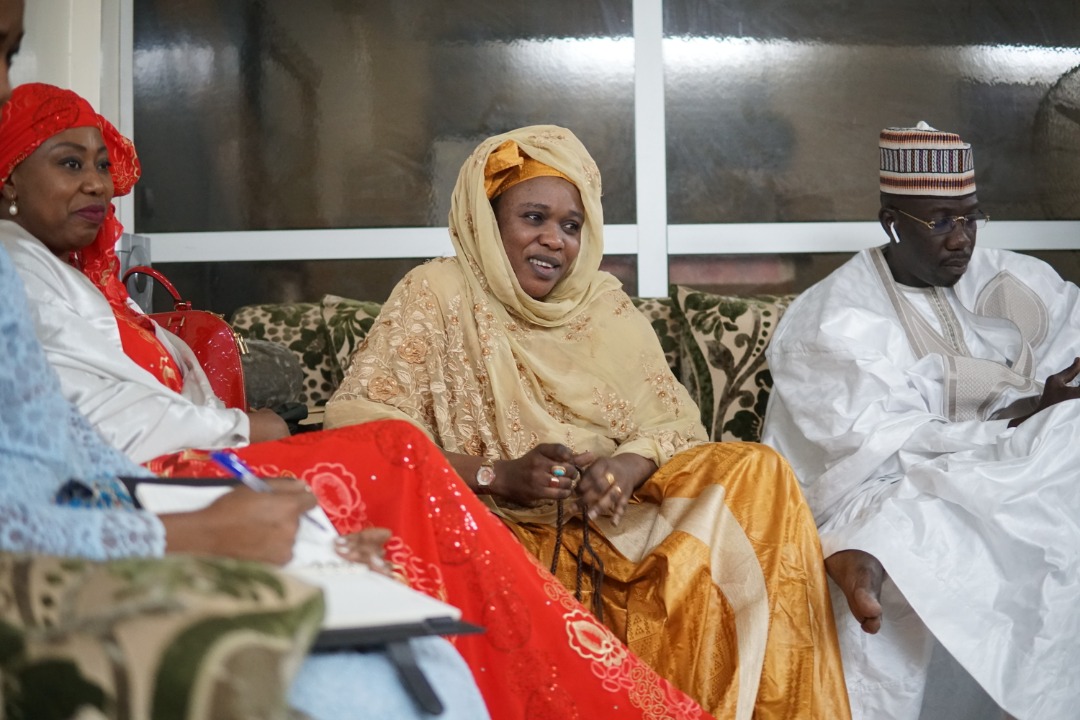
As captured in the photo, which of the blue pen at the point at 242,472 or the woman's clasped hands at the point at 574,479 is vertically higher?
the blue pen at the point at 242,472

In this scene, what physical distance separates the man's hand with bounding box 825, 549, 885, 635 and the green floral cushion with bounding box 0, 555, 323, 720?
169 cm

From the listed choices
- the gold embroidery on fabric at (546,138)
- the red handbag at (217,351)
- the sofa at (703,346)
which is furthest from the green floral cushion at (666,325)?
the red handbag at (217,351)

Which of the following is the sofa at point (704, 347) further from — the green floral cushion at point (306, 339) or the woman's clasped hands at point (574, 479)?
the woman's clasped hands at point (574, 479)

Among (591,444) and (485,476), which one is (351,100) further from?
(485,476)

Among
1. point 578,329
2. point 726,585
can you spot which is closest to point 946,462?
point 726,585

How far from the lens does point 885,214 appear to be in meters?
3.39

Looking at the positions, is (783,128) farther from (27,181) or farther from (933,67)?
(27,181)

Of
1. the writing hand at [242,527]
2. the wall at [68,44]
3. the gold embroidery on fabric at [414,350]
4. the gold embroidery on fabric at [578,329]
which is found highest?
the wall at [68,44]

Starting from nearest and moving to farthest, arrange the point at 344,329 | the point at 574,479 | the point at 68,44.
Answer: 1. the point at 574,479
2. the point at 344,329
3. the point at 68,44

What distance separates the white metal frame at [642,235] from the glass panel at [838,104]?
0.16ft

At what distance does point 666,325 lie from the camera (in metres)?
3.62

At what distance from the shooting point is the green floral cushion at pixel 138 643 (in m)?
0.91

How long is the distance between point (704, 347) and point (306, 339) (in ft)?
4.00

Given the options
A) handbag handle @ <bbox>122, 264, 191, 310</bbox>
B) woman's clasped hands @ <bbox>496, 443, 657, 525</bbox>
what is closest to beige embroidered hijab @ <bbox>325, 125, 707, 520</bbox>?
woman's clasped hands @ <bbox>496, 443, 657, 525</bbox>
